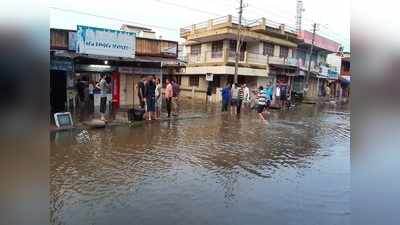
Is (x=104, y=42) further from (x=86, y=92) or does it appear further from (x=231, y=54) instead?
(x=231, y=54)

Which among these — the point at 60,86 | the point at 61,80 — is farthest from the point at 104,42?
the point at 60,86

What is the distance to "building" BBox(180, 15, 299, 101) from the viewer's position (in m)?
33.3

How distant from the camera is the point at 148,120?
47.2 ft

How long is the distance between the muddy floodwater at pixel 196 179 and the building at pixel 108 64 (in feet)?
22.3

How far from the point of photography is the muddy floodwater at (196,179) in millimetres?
4875

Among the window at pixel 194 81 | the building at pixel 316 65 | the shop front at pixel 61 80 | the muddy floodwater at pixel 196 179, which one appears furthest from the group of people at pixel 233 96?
the building at pixel 316 65

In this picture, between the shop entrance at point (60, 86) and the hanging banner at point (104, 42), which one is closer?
the hanging banner at point (104, 42)

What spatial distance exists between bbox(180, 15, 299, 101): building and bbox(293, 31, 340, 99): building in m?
3.41

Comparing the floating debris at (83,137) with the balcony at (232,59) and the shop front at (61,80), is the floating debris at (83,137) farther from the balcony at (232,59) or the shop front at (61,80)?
the balcony at (232,59)

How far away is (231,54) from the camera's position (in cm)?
3403
